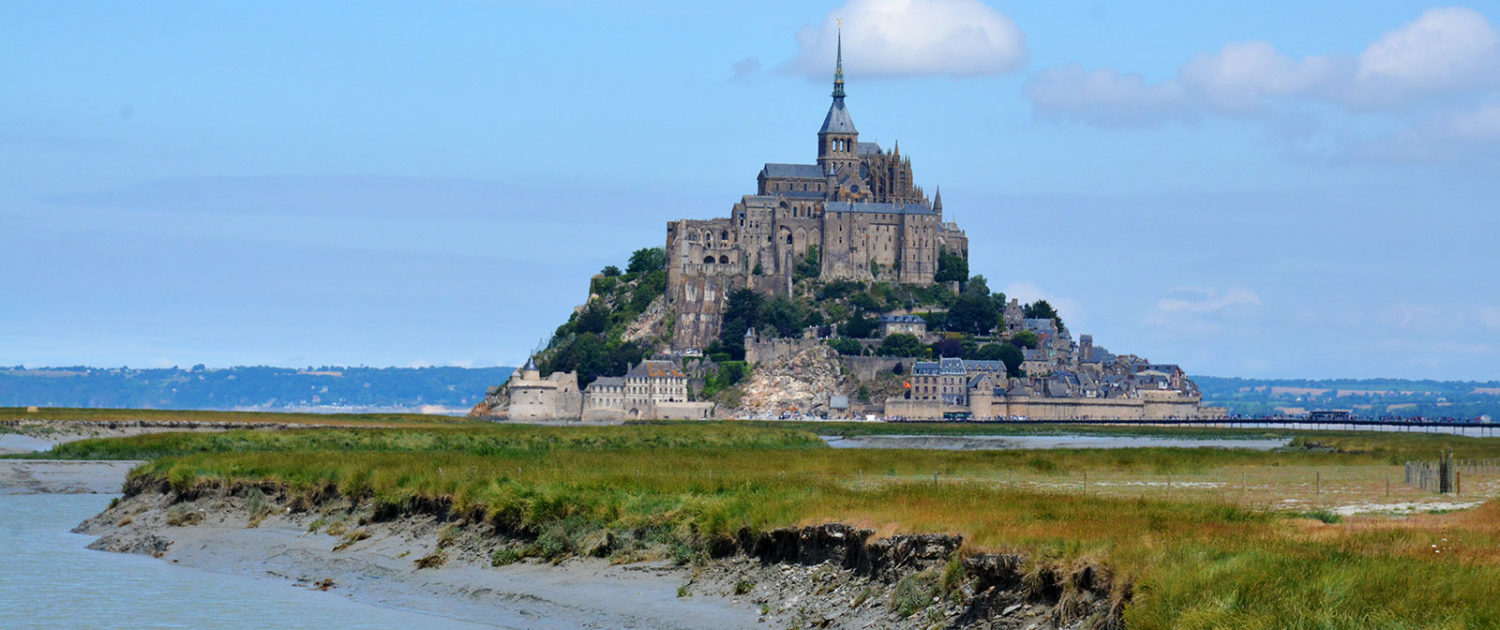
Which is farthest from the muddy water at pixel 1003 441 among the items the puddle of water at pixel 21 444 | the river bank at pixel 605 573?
the river bank at pixel 605 573

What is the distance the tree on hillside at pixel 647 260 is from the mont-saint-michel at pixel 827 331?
0.77ft

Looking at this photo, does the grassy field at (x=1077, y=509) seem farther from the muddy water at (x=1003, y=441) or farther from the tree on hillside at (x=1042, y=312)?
the tree on hillside at (x=1042, y=312)

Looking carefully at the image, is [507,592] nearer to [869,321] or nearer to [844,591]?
[844,591]

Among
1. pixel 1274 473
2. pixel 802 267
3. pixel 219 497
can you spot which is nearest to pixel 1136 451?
pixel 1274 473

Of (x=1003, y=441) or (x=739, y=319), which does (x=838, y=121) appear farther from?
(x=1003, y=441)

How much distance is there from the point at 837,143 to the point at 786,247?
14.4m

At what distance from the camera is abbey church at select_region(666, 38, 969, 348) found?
15612 centimetres

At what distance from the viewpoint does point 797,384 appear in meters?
148

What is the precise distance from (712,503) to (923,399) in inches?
4724

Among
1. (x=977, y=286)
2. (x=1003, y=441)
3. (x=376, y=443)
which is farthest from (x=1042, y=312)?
(x=376, y=443)

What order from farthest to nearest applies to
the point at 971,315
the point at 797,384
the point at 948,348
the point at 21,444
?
the point at 971,315
the point at 948,348
the point at 797,384
the point at 21,444

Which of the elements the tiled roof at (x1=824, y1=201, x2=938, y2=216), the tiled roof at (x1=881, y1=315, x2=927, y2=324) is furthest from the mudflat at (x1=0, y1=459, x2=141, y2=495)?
the tiled roof at (x1=824, y1=201, x2=938, y2=216)

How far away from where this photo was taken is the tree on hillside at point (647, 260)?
16788cm

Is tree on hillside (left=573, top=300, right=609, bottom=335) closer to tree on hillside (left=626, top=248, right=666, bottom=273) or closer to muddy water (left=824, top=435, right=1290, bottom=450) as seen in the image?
tree on hillside (left=626, top=248, right=666, bottom=273)
